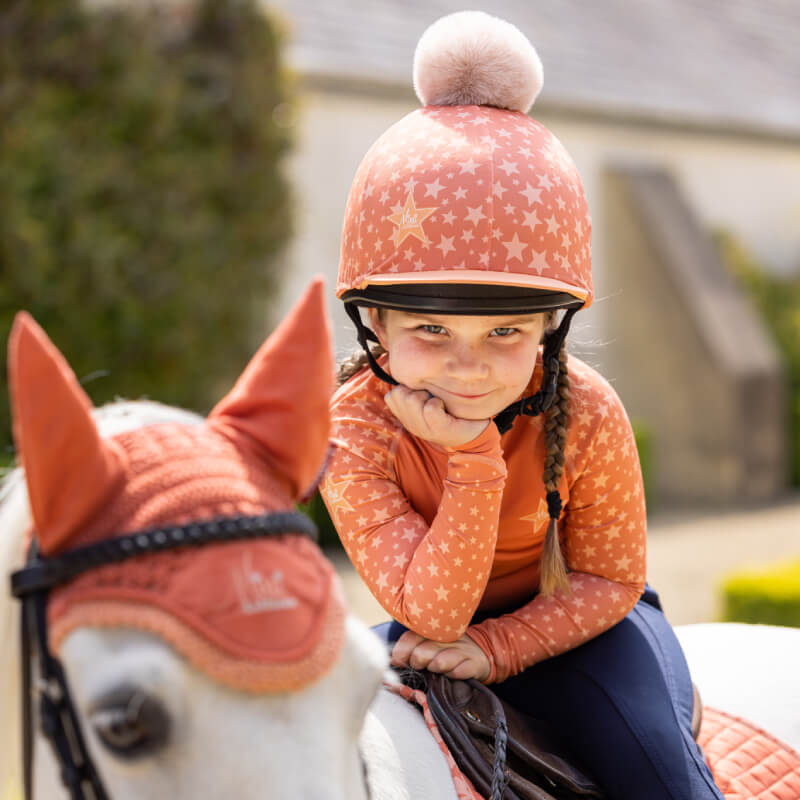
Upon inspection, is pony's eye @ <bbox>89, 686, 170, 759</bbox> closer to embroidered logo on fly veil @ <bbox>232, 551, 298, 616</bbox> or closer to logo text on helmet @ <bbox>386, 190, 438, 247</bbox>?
embroidered logo on fly veil @ <bbox>232, 551, 298, 616</bbox>

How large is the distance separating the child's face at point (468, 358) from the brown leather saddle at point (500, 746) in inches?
17.8

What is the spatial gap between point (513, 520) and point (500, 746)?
405 millimetres

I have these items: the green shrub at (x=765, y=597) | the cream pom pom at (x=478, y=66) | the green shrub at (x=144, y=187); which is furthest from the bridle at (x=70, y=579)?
the green shrub at (x=144, y=187)

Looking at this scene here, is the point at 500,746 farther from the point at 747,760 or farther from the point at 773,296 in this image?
the point at 773,296

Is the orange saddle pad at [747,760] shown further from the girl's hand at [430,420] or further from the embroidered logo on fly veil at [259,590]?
the embroidered logo on fly veil at [259,590]

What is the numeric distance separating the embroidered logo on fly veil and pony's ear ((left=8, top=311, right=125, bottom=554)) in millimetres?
172

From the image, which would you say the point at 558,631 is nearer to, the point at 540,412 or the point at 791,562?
the point at 540,412

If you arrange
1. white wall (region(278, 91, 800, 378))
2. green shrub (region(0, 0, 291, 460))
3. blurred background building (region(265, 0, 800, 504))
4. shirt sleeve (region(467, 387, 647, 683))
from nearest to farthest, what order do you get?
1. shirt sleeve (region(467, 387, 647, 683))
2. green shrub (region(0, 0, 291, 460))
3. white wall (region(278, 91, 800, 378))
4. blurred background building (region(265, 0, 800, 504))

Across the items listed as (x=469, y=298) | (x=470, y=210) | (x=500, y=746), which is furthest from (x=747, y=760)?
(x=470, y=210)

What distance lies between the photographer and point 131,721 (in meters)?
0.96

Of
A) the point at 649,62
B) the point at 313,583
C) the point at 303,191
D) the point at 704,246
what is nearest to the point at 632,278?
the point at 704,246

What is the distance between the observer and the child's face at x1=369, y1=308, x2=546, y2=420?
5.38 feet

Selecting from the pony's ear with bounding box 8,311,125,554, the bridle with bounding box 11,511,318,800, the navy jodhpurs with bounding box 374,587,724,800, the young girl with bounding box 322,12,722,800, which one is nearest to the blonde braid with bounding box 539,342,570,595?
the young girl with bounding box 322,12,722,800

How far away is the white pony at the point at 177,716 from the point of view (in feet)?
3.18
